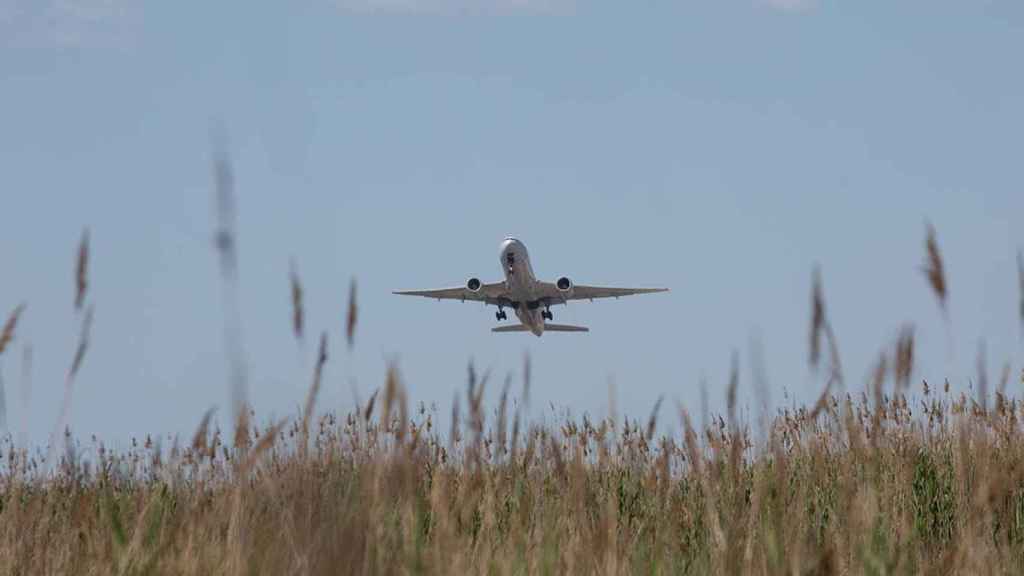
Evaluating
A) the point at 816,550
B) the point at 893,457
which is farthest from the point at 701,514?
the point at 816,550

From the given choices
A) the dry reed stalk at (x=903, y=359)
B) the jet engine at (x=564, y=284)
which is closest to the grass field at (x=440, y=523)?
the dry reed stalk at (x=903, y=359)

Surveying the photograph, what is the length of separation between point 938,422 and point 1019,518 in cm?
228

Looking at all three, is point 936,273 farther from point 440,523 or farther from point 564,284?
point 564,284

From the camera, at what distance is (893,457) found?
25.6ft

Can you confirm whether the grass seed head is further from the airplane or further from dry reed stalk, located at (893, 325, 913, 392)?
the airplane

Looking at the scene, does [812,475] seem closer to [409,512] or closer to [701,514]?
[701,514]

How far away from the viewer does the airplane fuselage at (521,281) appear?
32.5 meters

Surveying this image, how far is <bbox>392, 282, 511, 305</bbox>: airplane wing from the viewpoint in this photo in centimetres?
3344

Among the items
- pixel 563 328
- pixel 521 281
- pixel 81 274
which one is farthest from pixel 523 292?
pixel 81 274

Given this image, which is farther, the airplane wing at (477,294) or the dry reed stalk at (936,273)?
the airplane wing at (477,294)

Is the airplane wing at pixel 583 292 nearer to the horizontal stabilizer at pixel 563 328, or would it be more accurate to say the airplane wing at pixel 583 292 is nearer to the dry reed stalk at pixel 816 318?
the horizontal stabilizer at pixel 563 328

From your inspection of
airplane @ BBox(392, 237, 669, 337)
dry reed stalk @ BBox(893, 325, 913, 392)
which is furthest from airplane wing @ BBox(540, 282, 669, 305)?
dry reed stalk @ BBox(893, 325, 913, 392)

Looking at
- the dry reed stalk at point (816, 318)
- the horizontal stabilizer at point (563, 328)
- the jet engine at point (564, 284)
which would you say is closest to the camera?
the dry reed stalk at point (816, 318)

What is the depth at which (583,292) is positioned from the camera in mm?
34406
